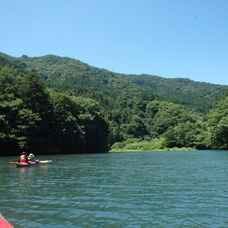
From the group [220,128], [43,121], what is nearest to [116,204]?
[43,121]

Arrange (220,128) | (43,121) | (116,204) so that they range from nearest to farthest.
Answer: (116,204) → (43,121) → (220,128)

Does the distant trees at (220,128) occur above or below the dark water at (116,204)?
above

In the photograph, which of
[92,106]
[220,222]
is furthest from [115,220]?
[92,106]

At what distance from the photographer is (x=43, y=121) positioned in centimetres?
7775

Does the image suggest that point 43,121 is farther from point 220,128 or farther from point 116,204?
point 116,204

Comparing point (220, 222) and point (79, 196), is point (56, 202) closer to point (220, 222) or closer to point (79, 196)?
point (79, 196)

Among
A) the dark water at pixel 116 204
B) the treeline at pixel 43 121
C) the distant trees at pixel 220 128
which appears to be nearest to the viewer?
the dark water at pixel 116 204

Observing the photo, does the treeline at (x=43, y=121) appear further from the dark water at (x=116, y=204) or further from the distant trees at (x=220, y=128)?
the dark water at (x=116, y=204)

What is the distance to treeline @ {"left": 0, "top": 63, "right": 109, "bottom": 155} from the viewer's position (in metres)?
67.0

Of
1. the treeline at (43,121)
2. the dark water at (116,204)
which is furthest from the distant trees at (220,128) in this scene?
the dark water at (116,204)

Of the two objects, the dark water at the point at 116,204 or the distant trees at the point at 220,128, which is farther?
the distant trees at the point at 220,128

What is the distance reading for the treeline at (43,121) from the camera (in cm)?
6700

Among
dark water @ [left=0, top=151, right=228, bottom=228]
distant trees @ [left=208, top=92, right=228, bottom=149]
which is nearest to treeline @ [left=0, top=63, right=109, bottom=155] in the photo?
distant trees @ [left=208, top=92, right=228, bottom=149]

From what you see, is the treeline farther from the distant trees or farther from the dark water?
the dark water
